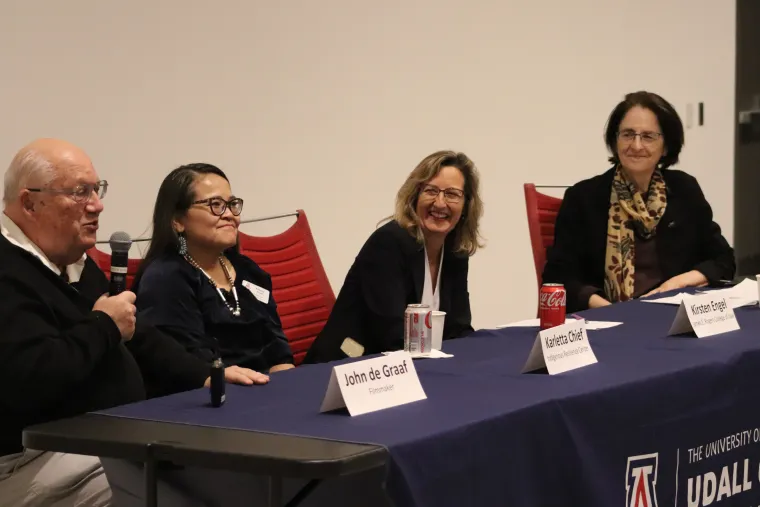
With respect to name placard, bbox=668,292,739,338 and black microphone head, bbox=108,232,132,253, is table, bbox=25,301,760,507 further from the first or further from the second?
black microphone head, bbox=108,232,132,253

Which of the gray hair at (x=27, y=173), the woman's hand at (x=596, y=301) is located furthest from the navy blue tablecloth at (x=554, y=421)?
the woman's hand at (x=596, y=301)

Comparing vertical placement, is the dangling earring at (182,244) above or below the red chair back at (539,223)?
above

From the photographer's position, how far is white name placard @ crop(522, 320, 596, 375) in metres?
2.19

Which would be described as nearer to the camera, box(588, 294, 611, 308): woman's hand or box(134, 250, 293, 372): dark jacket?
box(134, 250, 293, 372): dark jacket

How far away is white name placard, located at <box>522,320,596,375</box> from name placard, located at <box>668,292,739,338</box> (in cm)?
46

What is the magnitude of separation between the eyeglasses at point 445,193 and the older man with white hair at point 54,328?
3.73 feet

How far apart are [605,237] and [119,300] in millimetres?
2236

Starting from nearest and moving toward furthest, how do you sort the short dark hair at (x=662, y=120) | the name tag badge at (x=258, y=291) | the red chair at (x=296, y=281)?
the name tag badge at (x=258, y=291) < the red chair at (x=296, y=281) < the short dark hair at (x=662, y=120)

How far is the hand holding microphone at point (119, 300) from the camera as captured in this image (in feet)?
6.72

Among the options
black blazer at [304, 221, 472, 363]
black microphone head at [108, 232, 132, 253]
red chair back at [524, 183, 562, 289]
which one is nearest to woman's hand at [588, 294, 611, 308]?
red chair back at [524, 183, 562, 289]

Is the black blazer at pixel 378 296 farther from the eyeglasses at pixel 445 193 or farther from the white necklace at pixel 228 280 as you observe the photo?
the white necklace at pixel 228 280

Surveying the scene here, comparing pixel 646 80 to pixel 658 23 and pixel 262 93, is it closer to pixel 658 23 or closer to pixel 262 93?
pixel 658 23

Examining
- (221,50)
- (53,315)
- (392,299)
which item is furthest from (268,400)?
(221,50)

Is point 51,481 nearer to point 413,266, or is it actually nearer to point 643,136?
point 413,266
